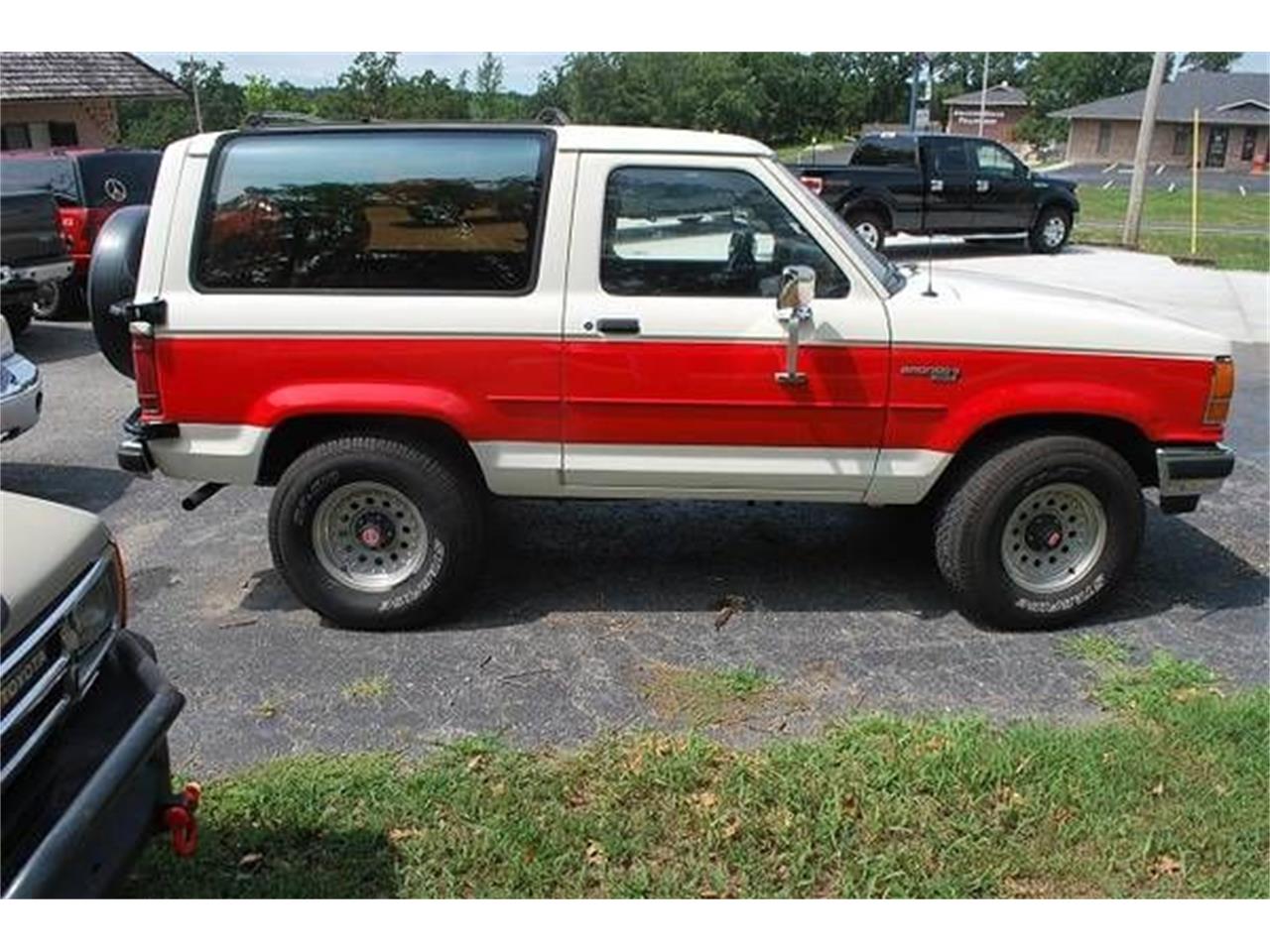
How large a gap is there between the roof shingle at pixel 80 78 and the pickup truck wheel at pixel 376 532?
20.2 meters

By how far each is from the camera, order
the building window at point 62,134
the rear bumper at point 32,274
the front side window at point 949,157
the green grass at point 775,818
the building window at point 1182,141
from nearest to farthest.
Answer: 1. the green grass at point 775,818
2. the rear bumper at point 32,274
3. the front side window at point 949,157
4. the building window at point 62,134
5. the building window at point 1182,141

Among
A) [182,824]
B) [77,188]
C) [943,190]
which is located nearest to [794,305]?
[182,824]

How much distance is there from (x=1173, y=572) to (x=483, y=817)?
3581 millimetres

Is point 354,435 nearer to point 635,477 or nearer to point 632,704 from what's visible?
point 635,477

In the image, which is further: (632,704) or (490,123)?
(490,123)

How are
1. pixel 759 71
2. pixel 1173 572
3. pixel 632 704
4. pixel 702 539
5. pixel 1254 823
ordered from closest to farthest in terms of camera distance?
pixel 1254 823
pixel 632 704
pixel 1173 572
pixel 702 539
pixel 759 71

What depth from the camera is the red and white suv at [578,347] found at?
13.6 feet

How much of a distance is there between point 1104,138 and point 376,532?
73398 mm

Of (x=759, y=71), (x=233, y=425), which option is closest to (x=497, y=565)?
(x=233, y=425)

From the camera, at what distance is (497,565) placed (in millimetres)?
5164

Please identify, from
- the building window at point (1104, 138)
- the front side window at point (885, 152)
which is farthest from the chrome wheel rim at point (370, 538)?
the building window at point (1104, 138)

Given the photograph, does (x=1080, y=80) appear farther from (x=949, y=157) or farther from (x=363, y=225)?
(x=363, y=225)

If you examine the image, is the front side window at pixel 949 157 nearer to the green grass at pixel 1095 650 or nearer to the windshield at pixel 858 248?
the windshield at pixel 858 248

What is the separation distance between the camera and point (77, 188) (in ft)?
38.8
